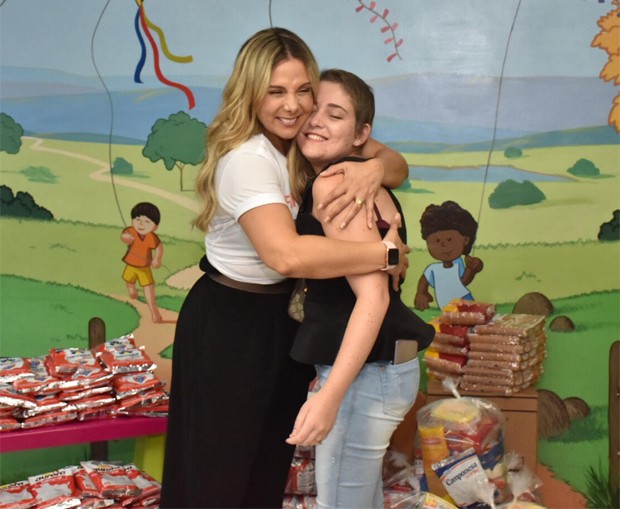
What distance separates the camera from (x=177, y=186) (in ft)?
14.0

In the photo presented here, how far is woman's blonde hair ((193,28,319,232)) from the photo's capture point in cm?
248

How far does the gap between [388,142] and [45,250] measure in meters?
1.74

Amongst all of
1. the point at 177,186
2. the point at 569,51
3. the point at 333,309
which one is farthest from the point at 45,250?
the point at 569,51

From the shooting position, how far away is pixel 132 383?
3.62 m

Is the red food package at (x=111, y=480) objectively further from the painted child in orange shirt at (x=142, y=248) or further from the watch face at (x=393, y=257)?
the watch face at (x=393, y=257)

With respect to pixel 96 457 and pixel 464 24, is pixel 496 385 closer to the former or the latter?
pixel 464 24

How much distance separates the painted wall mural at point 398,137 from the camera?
164 inches

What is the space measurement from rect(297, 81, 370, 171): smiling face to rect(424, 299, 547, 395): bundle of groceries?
1.55 meters

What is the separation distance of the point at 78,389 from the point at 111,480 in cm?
41

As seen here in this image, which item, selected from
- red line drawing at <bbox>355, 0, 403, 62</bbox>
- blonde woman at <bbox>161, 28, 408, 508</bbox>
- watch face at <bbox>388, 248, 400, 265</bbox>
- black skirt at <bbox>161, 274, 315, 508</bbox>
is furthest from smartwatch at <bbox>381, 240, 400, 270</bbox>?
red line drawing at <bbox>355, 0, 403, 62</bbox>

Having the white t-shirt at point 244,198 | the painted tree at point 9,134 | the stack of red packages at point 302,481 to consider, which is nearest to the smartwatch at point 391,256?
the white t-shirt at point 244,198

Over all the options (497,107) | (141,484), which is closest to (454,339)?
(497,107)

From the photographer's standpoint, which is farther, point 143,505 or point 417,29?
point 417,29

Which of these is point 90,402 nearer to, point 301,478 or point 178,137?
point 301,478
